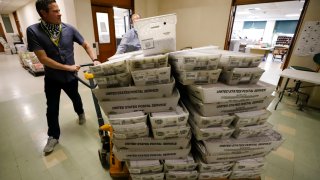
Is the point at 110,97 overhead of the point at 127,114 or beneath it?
overhead

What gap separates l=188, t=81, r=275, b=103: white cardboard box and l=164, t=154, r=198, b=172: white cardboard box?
0.50m

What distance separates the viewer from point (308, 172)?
1.64 m

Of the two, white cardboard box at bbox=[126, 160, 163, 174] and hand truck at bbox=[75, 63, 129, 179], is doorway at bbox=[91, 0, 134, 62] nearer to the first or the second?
hand truck at bbox=[75, 63, 129, 179]

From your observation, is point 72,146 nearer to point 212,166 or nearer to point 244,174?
point 212,166

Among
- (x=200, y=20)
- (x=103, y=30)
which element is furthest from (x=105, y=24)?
(x=200, y=20)

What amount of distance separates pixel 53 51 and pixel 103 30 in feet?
9.07

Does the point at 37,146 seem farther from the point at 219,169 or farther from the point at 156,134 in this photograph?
the point at 219,169

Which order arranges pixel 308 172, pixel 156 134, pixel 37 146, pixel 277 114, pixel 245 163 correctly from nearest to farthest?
pixel 156 134, pixel 245 163, pixel 308 172, pixel 37 146, pixel 277 114

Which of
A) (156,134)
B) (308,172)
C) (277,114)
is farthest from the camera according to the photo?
(277,114)

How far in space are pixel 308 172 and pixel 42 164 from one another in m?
2.86

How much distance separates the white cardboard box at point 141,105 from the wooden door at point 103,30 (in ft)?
11.3

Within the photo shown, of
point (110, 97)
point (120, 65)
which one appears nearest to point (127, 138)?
point (110, 97)

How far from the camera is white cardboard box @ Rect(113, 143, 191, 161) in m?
1.15

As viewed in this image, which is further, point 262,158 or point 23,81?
point 23,81
